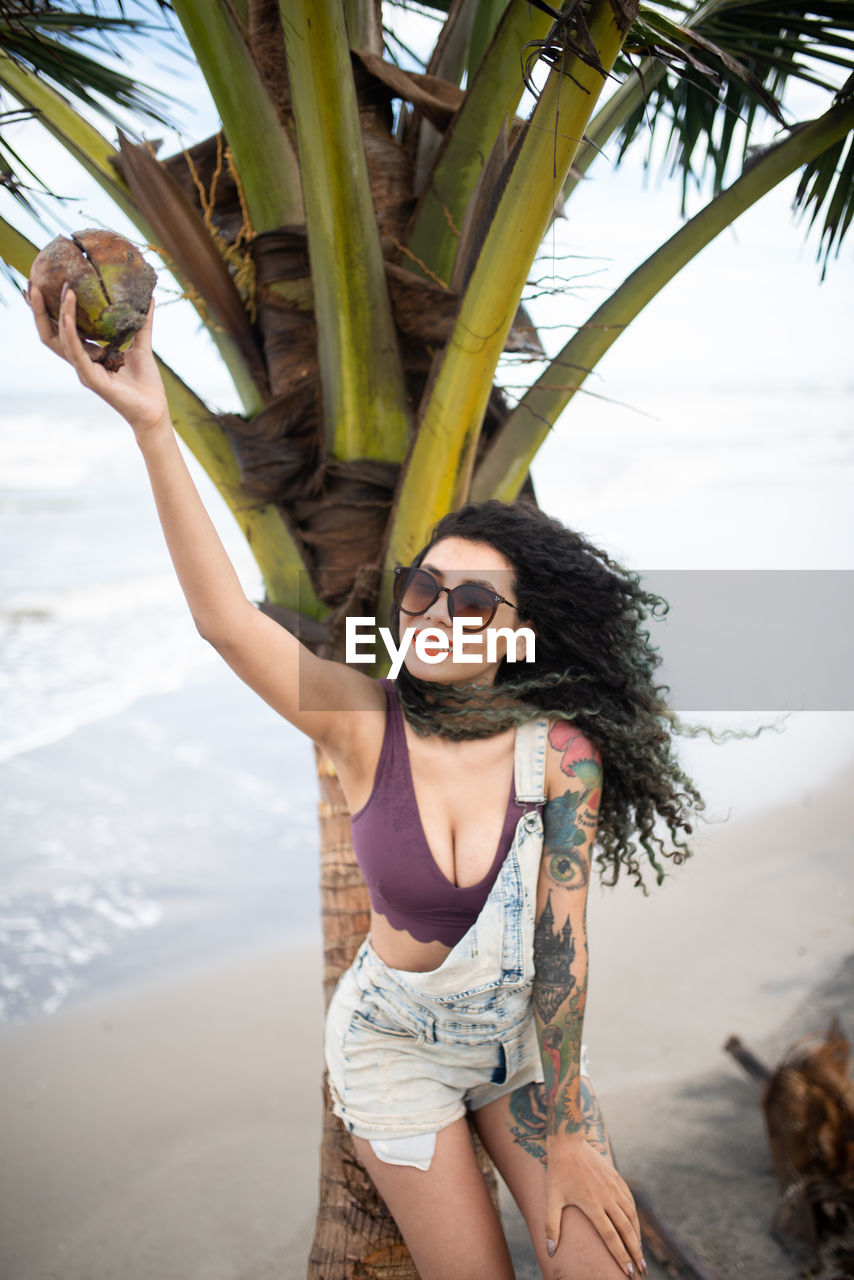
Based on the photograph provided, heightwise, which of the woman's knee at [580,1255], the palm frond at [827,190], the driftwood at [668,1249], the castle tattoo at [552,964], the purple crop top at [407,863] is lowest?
the driftwood at [668,1249]

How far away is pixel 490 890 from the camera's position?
189 cm

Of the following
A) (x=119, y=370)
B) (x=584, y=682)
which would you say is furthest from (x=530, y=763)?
(x=119, y=370)

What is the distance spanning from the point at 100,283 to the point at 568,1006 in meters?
1.52

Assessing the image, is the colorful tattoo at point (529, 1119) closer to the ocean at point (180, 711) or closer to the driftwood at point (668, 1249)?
the ocean at point (180, 711)

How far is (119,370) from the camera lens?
1.57 meters

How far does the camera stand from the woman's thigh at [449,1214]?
188 centimetres

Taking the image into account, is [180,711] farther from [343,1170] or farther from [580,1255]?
[580,1255]

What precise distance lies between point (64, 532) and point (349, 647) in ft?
51.7

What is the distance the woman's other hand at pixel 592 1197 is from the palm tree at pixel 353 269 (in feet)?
2.45

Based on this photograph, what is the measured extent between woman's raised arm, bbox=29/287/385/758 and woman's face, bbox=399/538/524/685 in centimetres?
17

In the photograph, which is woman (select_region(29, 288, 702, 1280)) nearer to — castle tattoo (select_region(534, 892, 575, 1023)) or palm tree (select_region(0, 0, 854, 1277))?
castle tattoo (select_region(534, 892, 575, 1023))

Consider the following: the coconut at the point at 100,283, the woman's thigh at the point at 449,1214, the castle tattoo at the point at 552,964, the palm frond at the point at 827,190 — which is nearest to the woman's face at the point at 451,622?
the castle tattoo at the point at 552,964

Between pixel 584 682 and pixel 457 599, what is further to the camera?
pixel 584 682

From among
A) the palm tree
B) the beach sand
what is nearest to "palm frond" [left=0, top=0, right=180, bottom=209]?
the palm tree
